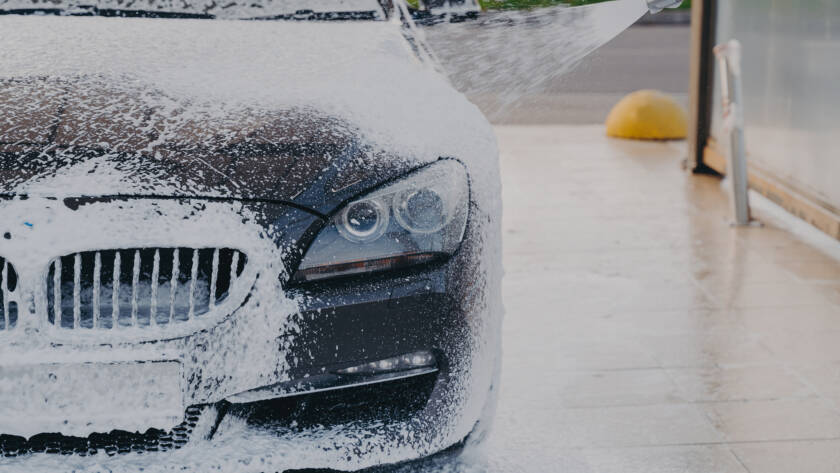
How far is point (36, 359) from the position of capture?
2.21 meters

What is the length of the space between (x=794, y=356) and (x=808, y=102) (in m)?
2.56

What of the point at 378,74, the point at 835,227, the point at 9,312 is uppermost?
the point at 378,74

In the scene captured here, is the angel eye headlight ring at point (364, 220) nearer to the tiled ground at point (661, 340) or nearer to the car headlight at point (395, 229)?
the car headlight at point (395, 229)

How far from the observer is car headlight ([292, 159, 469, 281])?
2338 millimetres

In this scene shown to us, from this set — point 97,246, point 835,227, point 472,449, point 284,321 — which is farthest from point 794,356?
point 97,246

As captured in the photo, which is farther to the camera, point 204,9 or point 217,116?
point 204,9

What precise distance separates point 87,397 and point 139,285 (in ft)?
0.82

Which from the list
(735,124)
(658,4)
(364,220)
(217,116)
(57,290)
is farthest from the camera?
(735,124)

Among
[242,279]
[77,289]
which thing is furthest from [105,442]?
[242,279]

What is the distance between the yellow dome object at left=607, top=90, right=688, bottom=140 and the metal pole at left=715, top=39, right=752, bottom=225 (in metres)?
2.87

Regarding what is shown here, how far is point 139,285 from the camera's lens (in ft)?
7.55

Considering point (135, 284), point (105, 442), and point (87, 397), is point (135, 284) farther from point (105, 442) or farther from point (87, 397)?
point (105, 442)

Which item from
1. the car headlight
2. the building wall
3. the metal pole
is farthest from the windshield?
the building wall

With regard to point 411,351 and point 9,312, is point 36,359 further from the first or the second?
point 411,351
